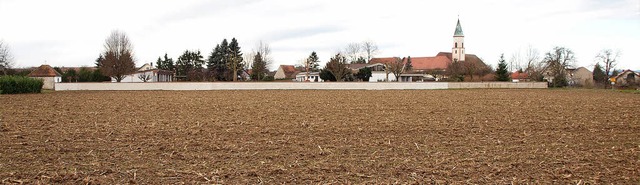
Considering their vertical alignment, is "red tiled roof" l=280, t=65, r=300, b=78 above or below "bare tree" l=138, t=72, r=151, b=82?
above

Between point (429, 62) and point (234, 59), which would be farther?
point (429, 62)

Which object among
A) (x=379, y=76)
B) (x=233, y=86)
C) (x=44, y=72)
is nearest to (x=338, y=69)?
(x=379, y=76)

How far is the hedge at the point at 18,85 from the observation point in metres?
35.3

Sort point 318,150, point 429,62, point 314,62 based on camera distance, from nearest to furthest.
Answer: point 318,150, point 314,62, point 429,62

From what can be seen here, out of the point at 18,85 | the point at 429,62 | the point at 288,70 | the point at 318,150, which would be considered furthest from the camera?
the point at 288,70

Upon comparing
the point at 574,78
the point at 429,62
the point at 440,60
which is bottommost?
the point at 574,78

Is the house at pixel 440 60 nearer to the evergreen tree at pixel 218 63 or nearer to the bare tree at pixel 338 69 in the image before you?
the bare tree at pixel 338 69

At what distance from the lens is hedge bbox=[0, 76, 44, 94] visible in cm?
3534

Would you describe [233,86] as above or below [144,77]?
below

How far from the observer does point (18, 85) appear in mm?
36500

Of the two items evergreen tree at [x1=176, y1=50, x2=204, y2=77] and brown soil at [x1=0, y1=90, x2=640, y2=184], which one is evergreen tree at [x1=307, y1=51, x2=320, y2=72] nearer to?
evergreen tree at [x1=176, y1=50, x2=204, y2=77]

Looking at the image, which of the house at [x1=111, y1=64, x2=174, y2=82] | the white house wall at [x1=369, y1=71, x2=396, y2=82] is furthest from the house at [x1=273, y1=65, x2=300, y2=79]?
the white house wall at [x1=369, y1=71, x2=396, y2=82]

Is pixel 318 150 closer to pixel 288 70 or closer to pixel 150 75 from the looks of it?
pixel 150 75

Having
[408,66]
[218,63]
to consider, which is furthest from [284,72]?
[218,63]
